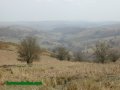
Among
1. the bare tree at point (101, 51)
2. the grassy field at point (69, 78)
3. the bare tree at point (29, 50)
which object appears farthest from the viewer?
the bare tree at point (101, 51)

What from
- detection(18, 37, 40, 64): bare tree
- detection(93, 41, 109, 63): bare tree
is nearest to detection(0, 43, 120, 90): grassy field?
detection(18, 37, 40, 64): bare tree

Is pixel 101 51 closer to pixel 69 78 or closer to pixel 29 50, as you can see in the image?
pixel 29 50

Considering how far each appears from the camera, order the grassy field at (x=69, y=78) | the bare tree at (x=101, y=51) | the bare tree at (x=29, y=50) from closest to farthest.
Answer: the grassy field at (x=69, y=78)
the bare tree at (x=29, y=50)
the bare tree at (x=101, y=51)

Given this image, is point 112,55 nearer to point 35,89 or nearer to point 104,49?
point 104,49

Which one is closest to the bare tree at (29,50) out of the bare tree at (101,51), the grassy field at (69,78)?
the bare tree at (101,51)

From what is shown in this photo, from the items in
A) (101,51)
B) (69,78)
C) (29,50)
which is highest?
(69,78)

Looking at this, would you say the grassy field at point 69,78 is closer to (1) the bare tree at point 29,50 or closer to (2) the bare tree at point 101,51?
(1) the bare tree at point 29,50

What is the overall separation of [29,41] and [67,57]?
106 feet

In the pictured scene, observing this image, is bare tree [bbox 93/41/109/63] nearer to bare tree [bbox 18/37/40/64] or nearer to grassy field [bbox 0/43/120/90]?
bare tree [bbox 18/37/40/64]


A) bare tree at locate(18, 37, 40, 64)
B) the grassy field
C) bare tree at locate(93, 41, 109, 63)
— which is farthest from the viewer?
bare tree at locate(93, 41, 109, 63)

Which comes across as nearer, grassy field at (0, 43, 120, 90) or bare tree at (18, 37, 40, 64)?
grassy field at (0, 43, 120, 90)

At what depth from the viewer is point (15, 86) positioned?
8.55 meters

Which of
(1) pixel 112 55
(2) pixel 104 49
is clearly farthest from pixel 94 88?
(1) pixel 112 55

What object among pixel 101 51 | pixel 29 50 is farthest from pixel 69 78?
pixel 101 51
